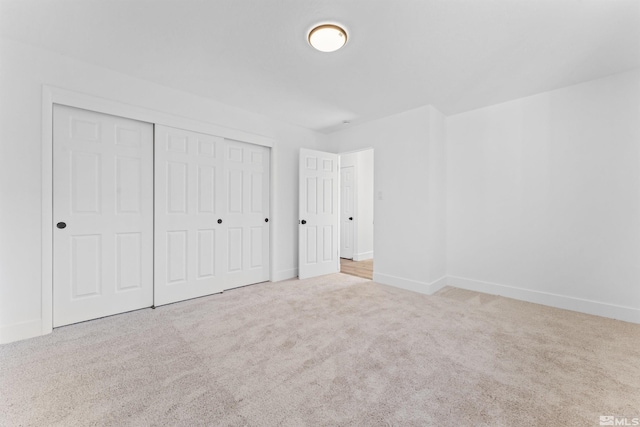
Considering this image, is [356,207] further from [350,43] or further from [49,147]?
[49,147]

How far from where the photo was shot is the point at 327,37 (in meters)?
2.14

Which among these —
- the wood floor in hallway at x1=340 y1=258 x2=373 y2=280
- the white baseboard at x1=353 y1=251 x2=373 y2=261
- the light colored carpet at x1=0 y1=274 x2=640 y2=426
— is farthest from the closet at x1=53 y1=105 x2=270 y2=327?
the white baseboard at x1=353 y1=251 x2=373 y2=261

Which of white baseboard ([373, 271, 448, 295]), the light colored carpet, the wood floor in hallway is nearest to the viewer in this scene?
the light colored carpet

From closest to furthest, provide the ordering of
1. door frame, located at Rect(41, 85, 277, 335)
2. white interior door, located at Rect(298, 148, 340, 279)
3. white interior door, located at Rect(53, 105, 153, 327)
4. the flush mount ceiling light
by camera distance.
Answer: the flush mount ceiling light
door frame, located at Rect(41, 85, 277, 335)
white interior door, located at Rect(53, 105, 153, 327)
white interior door, located at Rect(298, 148, 340, 279)

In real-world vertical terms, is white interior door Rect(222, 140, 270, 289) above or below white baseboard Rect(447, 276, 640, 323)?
above

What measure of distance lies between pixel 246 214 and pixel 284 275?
117 cm

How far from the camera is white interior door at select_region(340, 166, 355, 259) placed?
20.3 ft

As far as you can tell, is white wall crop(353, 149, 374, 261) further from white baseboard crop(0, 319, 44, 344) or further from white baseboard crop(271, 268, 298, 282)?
white baseboard crop(0, 319, 44, 344)

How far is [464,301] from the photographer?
3.30m

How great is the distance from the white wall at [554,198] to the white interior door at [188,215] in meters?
3.41

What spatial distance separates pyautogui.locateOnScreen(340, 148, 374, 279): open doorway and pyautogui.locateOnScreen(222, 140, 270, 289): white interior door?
8.05ft

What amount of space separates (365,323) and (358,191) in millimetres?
3847

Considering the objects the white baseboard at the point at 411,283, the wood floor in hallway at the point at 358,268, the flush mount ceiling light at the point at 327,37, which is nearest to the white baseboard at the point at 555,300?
the white baseboard at the point at 411,283

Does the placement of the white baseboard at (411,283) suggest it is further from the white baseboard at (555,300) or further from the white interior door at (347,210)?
the white interior door at (347,210)
